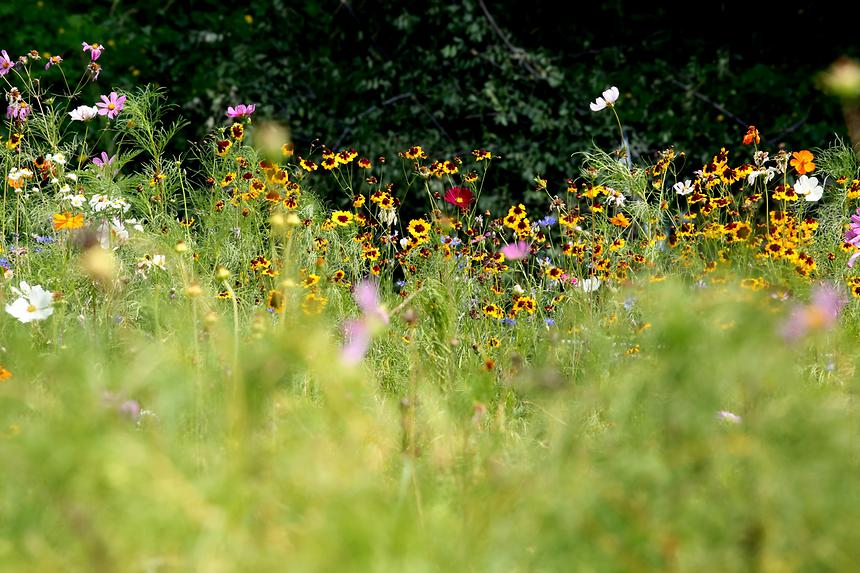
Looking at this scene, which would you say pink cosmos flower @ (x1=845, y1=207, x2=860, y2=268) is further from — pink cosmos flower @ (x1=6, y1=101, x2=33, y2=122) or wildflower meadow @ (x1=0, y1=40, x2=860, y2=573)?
pink cosmos flower @ (x1=6, y1=101, x2=33, y2=122)

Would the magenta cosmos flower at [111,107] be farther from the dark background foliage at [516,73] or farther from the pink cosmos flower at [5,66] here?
the dark background foliage at [516,73]

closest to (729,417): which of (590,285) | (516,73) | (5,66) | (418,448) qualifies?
(418,448)

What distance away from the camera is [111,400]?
1.50 metres

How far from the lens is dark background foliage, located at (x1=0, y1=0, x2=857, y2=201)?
→ 5.21 meters

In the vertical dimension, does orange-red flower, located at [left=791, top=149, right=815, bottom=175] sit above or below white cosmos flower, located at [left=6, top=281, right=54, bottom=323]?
below

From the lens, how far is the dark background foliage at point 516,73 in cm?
521

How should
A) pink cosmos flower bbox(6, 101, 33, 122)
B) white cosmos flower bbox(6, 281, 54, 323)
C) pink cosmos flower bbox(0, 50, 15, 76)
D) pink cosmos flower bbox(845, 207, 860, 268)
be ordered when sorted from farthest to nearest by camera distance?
pink cosmos flower bbox(0, 50, 15, 76)
pink cosmos flower bbox(6, 101, 33, 122)
pink cosmos flower bbox(845, 207, 860, 268)
white cosmos flower bbox(6, 281, 54, 323)

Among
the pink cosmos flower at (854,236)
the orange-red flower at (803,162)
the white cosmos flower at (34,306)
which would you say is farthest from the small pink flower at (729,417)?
the white cosmos flower at (34,306)

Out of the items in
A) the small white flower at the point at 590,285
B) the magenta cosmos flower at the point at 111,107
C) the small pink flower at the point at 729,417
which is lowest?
the small pink flower at the point at 729,417

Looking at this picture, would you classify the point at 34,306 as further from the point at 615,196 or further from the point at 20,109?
the point at 615,196

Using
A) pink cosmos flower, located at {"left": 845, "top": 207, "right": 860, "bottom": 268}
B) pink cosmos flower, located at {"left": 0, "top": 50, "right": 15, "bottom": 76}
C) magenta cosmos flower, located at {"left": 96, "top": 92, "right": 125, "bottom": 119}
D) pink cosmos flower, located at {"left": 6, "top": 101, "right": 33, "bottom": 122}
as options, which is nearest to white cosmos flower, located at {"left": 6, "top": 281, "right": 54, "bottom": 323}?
pink cosmos flower, located at {"left": 6, "top": 101, "right": 33, "bottom": 122}

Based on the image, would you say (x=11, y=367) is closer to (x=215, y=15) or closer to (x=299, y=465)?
(x=299, y=465)

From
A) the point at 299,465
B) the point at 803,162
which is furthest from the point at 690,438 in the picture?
the point at 803,162

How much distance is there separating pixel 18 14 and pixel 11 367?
13.1 feet
